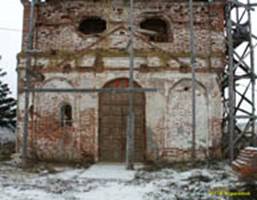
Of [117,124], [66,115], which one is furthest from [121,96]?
[66,115]

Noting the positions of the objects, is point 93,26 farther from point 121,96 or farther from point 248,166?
point 248,166

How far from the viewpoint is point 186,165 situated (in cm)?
1198

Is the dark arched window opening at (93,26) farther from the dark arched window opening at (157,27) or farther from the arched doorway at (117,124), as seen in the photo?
the arched doorway at (117,124)

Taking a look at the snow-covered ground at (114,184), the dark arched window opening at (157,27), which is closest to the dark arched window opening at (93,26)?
the dark arched window opening at (157,27)

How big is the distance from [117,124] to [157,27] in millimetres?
4165

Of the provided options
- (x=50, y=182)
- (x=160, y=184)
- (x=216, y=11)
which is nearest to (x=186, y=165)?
(x=160, y=184)

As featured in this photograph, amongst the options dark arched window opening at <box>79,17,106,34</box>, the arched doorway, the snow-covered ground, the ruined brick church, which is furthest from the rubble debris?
dark arched window opening at <box>79,17,106,34</box>

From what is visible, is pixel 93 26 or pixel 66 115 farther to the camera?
pixel 93 26

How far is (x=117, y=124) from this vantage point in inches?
519

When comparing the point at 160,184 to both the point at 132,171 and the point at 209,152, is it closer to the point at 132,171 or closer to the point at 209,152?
the point at 132,171

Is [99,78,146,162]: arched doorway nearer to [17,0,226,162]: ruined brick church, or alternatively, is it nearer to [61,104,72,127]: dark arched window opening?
[17,0,226,162]: ruined brick church

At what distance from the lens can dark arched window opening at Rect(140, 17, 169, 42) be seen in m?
14.2

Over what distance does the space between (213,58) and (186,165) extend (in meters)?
3.87

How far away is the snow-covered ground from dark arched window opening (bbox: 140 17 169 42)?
5.31m
